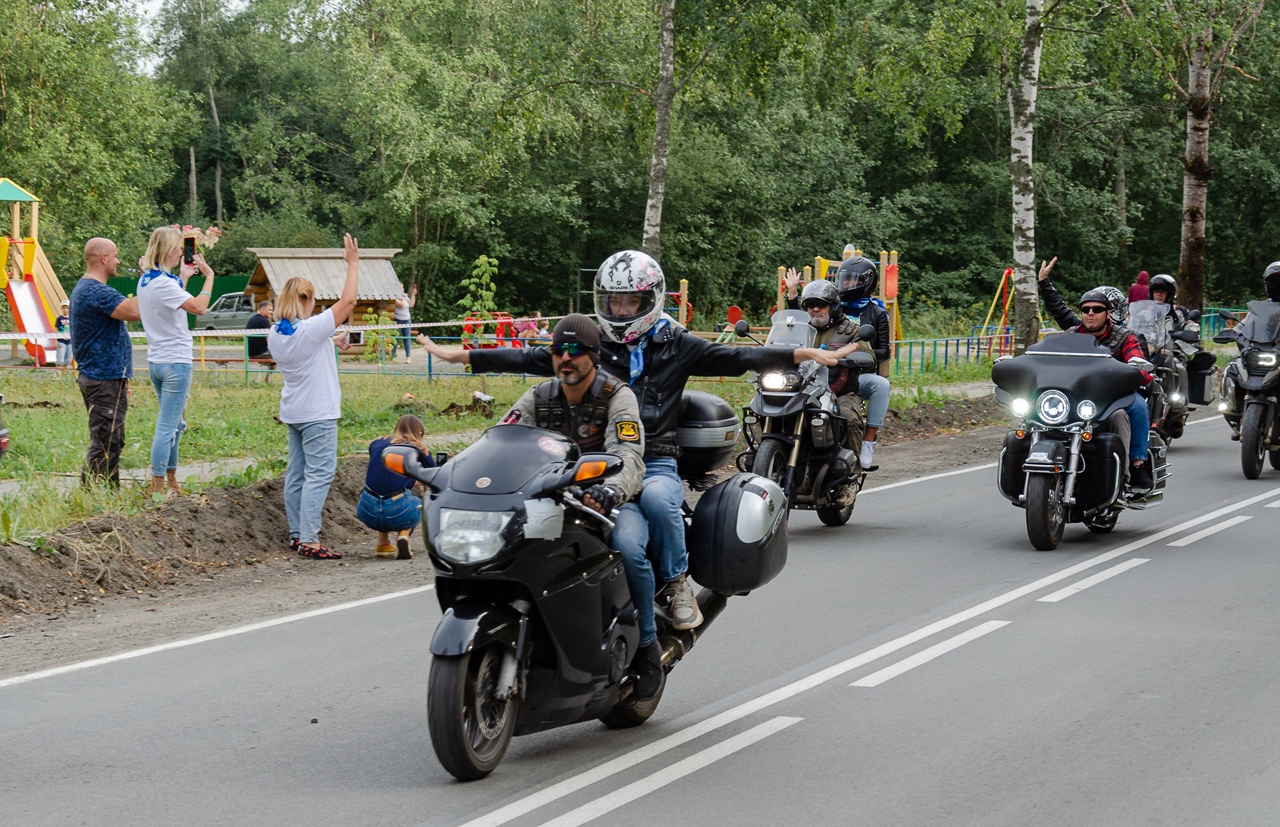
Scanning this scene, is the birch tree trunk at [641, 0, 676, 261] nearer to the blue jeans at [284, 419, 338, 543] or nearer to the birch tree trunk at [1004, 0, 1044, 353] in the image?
the birch tree trunk at [1004, 0, 1044, 353]

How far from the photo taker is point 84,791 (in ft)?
17.5

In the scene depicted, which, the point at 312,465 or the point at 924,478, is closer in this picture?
the point at 312,465

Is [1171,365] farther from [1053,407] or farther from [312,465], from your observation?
[312,465]

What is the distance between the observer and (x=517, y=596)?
17.2 ft

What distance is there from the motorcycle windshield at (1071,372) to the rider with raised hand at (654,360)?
5.20m

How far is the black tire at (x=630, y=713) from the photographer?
6.06 metres

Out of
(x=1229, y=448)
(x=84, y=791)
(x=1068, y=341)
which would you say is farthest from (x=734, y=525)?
(x=1229, y=448)

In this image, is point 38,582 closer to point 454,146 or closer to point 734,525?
point 734,525

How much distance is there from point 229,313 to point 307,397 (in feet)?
119

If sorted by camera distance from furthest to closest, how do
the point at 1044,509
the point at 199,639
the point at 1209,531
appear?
the point at 1209,531, the point at 1044,509, the point at 199,639

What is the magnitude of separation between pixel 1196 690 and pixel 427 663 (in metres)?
3.68

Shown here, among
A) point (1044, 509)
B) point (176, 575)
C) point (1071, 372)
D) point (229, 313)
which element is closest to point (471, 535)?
point (176, 575)

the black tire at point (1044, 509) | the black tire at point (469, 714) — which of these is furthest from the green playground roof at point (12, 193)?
the black tire at point (469, 714)

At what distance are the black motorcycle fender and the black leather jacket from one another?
3.84 ft
